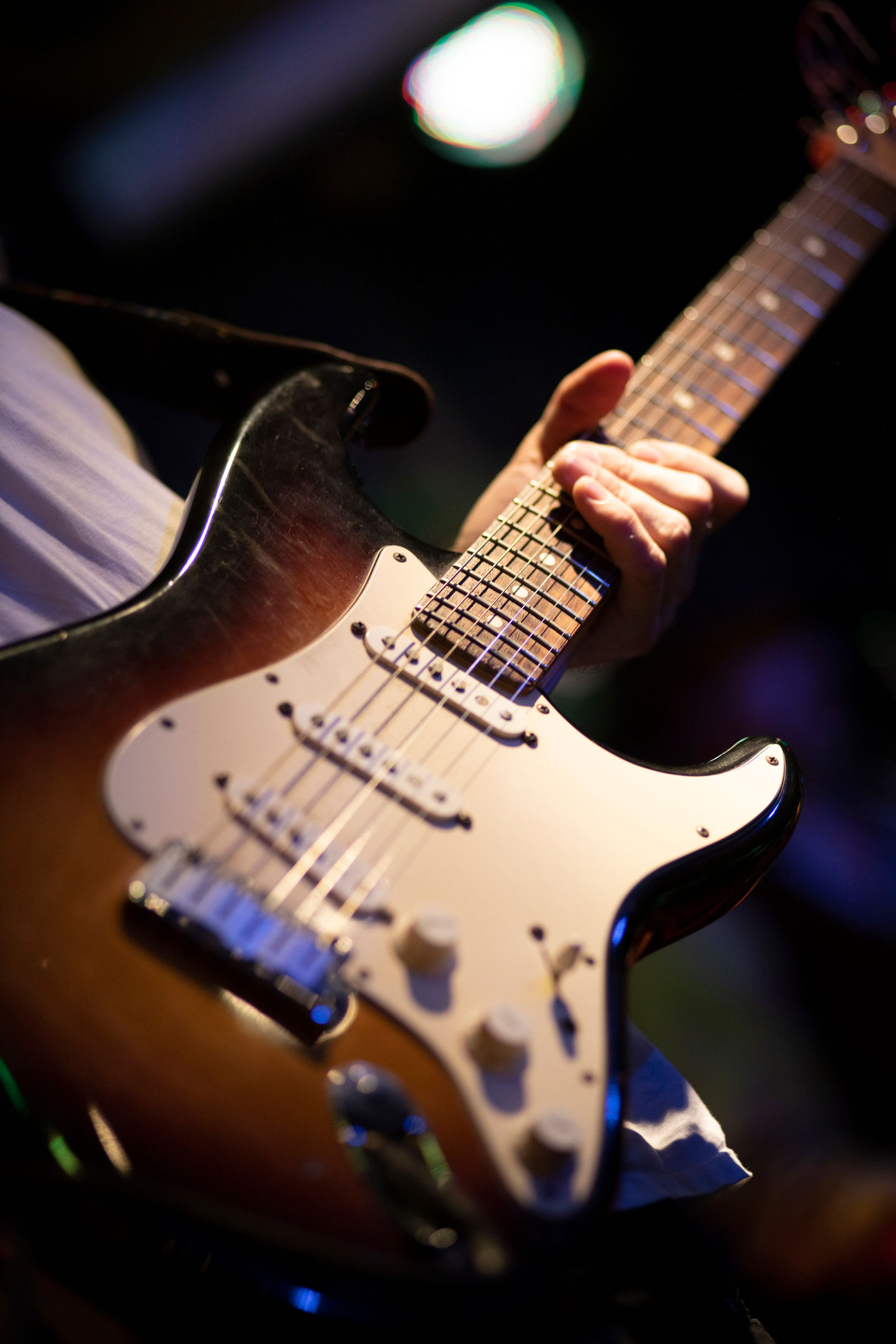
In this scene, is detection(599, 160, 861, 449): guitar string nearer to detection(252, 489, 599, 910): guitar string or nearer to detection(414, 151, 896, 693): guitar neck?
detection(414, 151, 896, 693): guitar neck

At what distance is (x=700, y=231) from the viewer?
1725 mm

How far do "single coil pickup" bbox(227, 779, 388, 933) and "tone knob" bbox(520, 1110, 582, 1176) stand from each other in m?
0.17

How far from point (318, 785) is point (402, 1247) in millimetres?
306

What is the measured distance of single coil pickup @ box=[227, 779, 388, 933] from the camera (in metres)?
0.55

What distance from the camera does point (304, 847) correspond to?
1.86ft

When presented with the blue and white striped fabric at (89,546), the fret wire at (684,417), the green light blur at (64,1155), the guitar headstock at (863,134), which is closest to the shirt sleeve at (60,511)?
the blue and white striped fabric at (89,546)

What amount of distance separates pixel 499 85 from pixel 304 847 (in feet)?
7.07

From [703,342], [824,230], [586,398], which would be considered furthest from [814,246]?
[586,398]

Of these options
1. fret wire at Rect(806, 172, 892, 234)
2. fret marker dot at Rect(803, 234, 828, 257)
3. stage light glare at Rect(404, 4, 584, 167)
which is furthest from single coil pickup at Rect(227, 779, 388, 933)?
stage light glare at Rect(404, 4, 584, 167)

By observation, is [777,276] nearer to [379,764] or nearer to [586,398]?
[586,398]

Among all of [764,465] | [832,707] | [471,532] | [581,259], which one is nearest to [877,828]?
[832,707]

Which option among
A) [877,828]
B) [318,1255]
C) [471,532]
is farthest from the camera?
[877,828]

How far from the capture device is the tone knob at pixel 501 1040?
49cm

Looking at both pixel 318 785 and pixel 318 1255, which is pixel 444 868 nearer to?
pixel 318 785
